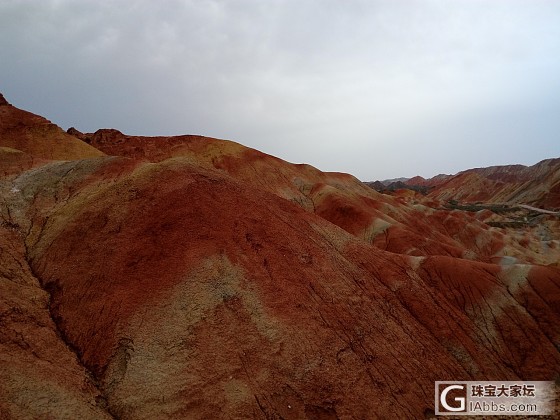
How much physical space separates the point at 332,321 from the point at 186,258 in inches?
287

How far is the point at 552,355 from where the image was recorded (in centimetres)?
2083

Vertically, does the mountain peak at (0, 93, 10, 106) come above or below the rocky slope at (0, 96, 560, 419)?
above
